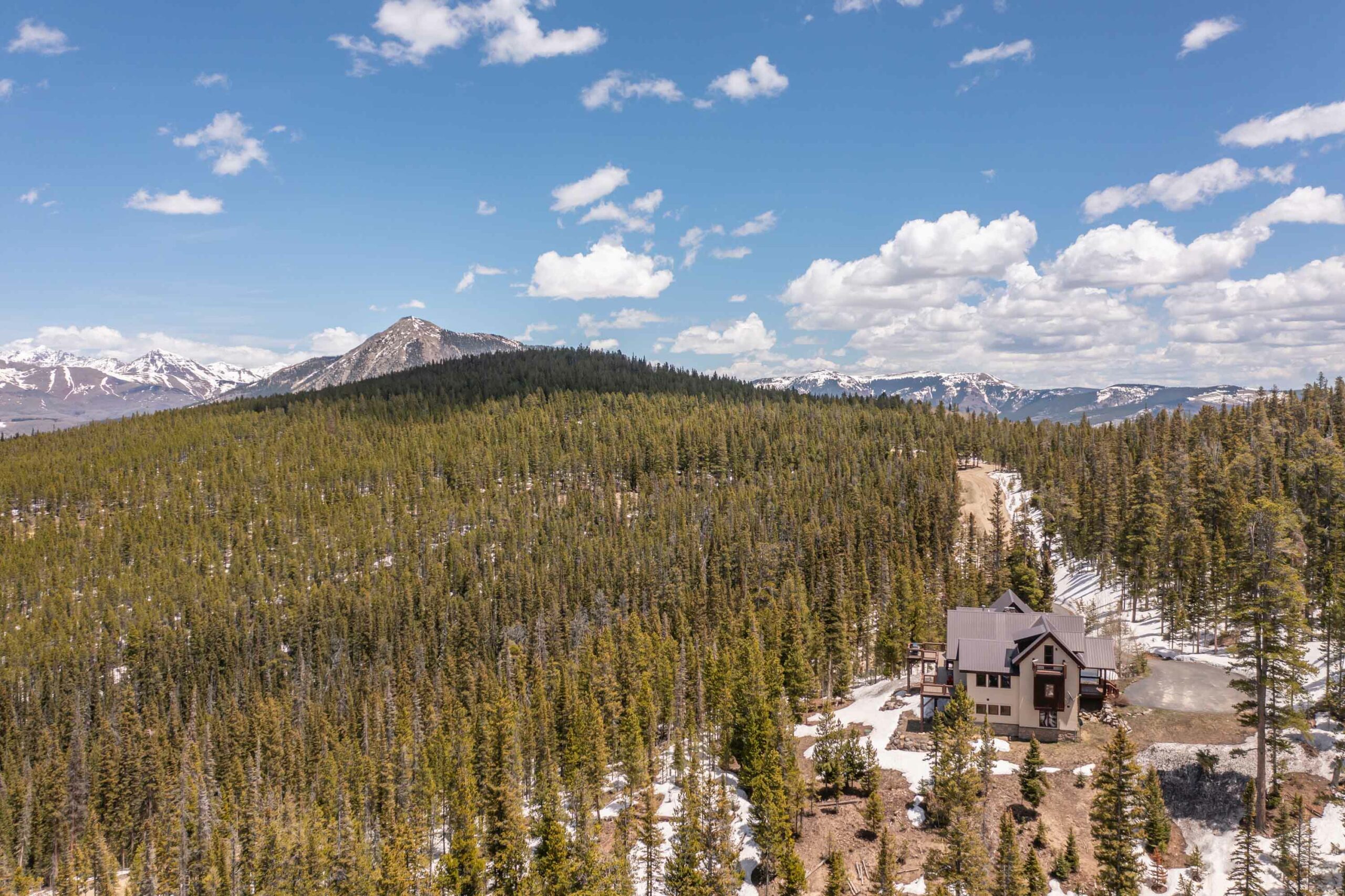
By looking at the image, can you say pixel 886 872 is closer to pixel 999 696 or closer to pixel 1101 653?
pixel 999 696

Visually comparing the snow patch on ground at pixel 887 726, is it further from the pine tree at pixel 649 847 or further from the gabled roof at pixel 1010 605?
the pine tree at pixel 649 847

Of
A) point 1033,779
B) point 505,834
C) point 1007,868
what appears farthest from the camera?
point 505,834

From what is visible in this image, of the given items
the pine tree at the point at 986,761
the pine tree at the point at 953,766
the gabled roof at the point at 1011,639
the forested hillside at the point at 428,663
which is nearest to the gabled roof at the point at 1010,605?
the gabled roof at the point at 1011,639

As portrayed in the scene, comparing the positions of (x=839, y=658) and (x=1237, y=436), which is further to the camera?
(x=1237, y=436)

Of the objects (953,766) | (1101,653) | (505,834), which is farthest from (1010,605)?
(505,834)

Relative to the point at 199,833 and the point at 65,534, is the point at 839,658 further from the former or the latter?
the point at 65,534

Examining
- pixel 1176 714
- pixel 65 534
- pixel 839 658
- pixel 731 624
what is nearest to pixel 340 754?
pixel 731 624
